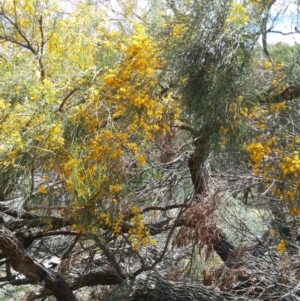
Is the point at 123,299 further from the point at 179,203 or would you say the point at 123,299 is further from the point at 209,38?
the point at 209,38

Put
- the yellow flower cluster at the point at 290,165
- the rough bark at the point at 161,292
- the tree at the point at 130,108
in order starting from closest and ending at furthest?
the yellow flower cluster at the point at 290,165
the tree at the point at 130,108
the rough bark at the point at 161,292

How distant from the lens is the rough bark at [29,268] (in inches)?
133

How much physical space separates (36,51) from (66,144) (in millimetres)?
626

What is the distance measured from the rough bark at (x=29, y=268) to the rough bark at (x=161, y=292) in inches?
12.4

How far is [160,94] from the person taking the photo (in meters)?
2.91

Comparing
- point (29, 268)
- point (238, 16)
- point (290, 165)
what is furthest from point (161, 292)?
point (238, 16)

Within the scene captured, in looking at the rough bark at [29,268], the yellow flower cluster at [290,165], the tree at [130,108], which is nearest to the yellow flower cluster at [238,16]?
the tree at [130,108]

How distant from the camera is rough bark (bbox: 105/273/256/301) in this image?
3697mm

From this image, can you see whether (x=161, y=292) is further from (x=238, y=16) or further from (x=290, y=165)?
(x=238, y=16)

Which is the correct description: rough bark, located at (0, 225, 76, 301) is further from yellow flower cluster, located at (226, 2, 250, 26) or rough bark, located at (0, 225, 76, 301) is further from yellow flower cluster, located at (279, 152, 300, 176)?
yellow flower cluster, located at (226, 2, 250, 26)

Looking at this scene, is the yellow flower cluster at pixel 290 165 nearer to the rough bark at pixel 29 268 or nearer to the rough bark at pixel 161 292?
the rough bark at pixel 161 292

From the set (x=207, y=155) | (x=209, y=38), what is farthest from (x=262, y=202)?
(x=209, y=38)

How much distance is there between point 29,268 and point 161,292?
894 millimetres

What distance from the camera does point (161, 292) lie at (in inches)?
151
